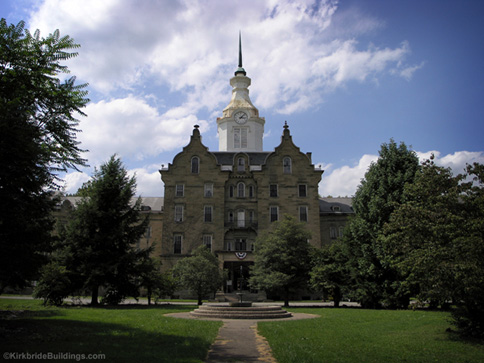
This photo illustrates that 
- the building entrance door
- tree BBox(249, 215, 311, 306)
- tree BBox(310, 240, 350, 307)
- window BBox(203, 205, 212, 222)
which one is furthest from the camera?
window BBox(203, 205, 212, 222)

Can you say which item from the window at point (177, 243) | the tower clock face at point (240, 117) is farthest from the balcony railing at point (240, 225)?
the tower clock face at point (240, 117)

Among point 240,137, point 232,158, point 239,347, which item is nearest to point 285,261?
point 239,347

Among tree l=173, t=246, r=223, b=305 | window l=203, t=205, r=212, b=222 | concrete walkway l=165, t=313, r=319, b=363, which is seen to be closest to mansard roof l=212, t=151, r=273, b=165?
window l=203, t=205, r=212, b=222

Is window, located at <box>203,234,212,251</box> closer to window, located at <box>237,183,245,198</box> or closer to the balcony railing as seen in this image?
the balcony railing

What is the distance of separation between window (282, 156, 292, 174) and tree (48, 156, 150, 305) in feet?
80.0

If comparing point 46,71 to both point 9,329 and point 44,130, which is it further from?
point 9,329

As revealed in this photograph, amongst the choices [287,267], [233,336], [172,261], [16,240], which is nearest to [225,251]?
[172,261]

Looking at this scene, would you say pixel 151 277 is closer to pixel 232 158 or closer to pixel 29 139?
pixel 29 139

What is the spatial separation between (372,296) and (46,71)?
24.9 metres

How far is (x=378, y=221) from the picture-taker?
26.8m

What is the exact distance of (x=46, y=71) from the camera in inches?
Answer: 488

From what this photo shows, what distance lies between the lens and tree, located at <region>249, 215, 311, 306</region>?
A: 32188mm

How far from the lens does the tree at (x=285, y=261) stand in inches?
1267

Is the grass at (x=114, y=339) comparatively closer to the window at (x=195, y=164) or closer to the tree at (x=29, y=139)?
the tree at (x=29, y=139)
